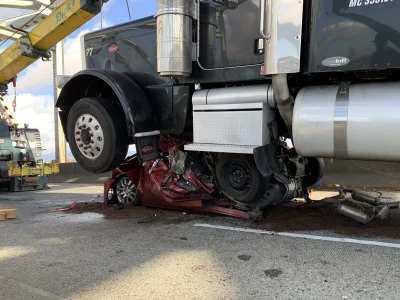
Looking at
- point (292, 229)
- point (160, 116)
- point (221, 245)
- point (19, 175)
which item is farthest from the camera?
point (19, 175)

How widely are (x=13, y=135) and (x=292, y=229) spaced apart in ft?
30.2

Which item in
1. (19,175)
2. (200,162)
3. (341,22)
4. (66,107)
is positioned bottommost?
(19,175)

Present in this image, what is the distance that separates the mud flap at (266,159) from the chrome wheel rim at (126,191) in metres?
2.44

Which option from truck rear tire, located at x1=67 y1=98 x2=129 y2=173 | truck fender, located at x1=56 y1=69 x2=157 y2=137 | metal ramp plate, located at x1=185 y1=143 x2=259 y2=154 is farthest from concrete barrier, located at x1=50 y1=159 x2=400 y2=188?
truck rear tire, located at x1=67 y1=98 x2=129 y2=173

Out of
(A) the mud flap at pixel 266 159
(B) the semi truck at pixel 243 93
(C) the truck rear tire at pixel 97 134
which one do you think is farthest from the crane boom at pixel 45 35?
(A) the mud flap at pixel 266 159

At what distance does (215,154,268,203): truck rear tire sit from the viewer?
4438 mm

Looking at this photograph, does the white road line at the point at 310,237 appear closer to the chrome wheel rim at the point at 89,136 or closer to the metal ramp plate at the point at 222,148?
the metal ramp plate at the point at 222,148

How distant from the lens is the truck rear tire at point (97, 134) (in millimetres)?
4734

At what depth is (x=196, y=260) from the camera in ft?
11.1

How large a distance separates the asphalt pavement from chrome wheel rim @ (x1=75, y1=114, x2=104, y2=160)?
0.97 meters

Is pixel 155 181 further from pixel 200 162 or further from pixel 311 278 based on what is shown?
pixel 311 278

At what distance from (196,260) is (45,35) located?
6830 mm

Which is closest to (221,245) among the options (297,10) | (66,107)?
(297,10)

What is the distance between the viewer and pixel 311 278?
114 inches
